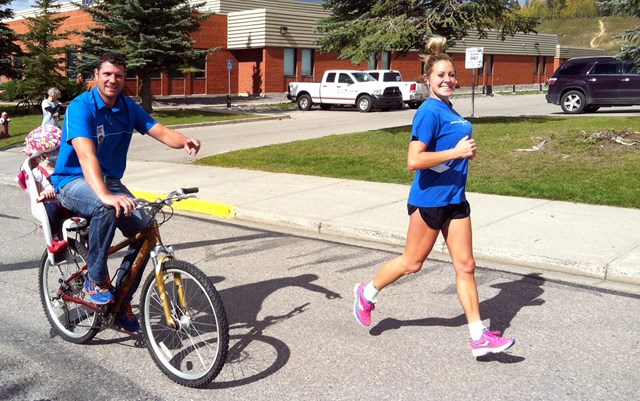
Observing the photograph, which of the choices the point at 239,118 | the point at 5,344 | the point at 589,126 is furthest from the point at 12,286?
the point at 239,118

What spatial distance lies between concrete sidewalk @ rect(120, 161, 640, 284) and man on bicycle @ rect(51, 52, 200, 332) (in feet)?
12.4

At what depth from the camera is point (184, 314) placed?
411 cm

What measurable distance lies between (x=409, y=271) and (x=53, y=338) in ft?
8.55

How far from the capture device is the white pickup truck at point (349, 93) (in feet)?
104

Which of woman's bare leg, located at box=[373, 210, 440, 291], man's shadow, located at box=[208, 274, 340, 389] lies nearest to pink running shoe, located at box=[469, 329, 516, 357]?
woman's bare leg, located at box=[373, 210, 440, 291]

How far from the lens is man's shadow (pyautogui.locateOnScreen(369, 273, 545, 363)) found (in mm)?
5113

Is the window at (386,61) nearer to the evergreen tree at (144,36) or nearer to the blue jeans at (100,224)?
the evergreen tree at (144,36)

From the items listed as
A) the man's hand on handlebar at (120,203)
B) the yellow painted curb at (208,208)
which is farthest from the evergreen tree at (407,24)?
the man's hand on handlebar at (120,203)

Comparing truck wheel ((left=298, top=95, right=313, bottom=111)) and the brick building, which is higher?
the brick building

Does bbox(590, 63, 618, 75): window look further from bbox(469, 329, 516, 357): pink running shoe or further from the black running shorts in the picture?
bbox(469, 329, 516, 357): pink running shoe

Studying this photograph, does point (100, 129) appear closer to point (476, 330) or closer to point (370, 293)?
point (370, 293)

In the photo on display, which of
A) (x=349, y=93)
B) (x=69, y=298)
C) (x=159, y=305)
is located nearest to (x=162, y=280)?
(x=159, y=305)

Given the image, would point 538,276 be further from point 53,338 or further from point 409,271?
point 53,338

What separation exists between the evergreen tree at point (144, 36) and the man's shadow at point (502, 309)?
74.3ft
